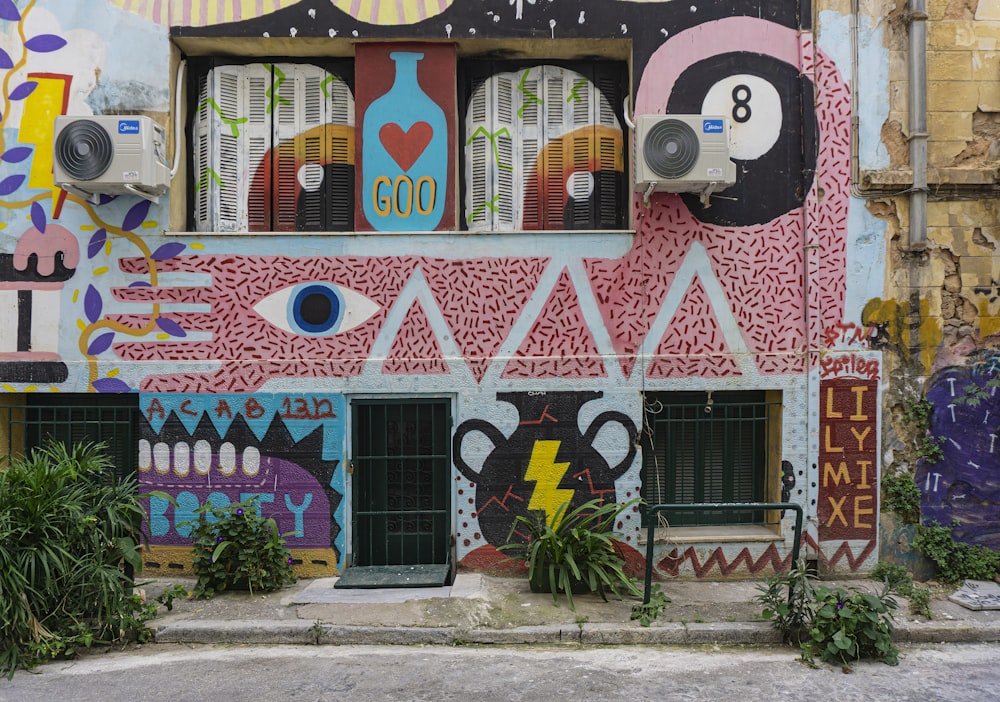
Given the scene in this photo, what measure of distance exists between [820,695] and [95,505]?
5.44 meters

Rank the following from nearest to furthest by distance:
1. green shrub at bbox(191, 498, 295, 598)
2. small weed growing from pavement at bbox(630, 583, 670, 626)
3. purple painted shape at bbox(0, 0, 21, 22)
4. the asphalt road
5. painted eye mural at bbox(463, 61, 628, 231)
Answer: the asphalt road, small weed growing from pavement at bbox(630, 583, 670, 626), green shrub at bbox(191, 498, 295, 598), purple painted shape at bbox(0, 0, 21, 22), painted eye mural at bbox(463, 61, 628, 231)

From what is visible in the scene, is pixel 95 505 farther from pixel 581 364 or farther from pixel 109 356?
pixel 581 364

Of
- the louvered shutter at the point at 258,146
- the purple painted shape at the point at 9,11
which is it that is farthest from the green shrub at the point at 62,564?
the purple painted shape at the point at 9,11

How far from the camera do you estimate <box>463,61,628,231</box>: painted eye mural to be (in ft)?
24.8

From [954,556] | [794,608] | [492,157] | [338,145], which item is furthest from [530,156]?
[954,556]

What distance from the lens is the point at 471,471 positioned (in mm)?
7145

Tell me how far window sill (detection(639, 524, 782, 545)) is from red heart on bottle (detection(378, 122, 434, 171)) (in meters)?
4.24

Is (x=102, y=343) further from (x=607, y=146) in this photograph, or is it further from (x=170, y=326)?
(x=607, y=146)

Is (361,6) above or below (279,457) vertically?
above

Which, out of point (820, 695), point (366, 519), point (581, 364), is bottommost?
point (820, 695)

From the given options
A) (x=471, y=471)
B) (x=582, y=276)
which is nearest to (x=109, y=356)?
(x=471, y=471)

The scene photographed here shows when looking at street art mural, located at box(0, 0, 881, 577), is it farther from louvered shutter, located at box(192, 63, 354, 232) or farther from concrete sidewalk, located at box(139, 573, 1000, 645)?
concrete sidewalk, located at box(139, 573, 1000, 645)

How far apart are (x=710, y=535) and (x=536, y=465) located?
5.98 feet

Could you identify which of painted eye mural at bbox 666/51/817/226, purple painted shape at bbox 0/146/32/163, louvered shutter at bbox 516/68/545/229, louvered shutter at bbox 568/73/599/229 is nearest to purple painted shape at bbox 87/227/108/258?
purple painted shape at bbox 0/146/32/163
